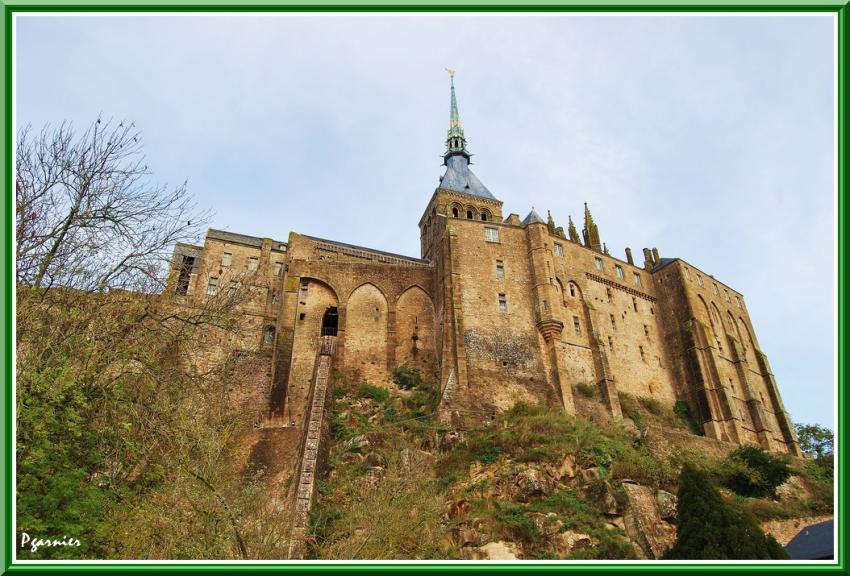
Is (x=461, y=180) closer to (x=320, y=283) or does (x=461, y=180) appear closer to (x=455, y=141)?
(x=455, y=141)

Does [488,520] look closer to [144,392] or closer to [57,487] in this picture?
[144,392]

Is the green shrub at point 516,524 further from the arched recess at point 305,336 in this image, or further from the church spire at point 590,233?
the church spire at point 590,233

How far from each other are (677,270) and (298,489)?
3142 centimetres

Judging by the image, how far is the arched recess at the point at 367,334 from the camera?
32844 millimetres

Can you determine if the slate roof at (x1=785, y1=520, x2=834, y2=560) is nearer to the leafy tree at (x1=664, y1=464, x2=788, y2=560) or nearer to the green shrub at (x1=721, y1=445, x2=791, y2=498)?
the leafy tree at (x1=664, y1=464, x2=788, y2=560)

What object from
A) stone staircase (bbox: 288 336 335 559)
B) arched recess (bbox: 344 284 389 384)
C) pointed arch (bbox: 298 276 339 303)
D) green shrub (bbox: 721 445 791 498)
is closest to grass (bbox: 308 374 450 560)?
stone staircase (bbox: 288 336 335 559)

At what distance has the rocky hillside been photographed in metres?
19.6

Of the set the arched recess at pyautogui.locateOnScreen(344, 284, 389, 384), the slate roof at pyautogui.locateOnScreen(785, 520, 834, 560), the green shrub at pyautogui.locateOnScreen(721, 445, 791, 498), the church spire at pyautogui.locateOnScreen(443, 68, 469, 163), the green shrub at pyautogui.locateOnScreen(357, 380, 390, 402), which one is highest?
the church spire at pyautogui.locateOnScreen(443, 68, 469, 163)

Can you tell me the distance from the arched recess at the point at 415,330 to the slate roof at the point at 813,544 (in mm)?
17888

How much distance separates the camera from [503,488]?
75.1 feet

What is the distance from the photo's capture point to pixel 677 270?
4331 centimetres

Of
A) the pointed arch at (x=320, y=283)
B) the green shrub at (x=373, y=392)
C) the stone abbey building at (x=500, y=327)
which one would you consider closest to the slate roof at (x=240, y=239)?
the stone abbey building at (x=500, y=327)

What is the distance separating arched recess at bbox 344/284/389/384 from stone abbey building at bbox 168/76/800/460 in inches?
3.1

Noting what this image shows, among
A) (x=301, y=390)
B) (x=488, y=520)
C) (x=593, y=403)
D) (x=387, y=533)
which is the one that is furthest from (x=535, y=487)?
(x=301, y=390)
